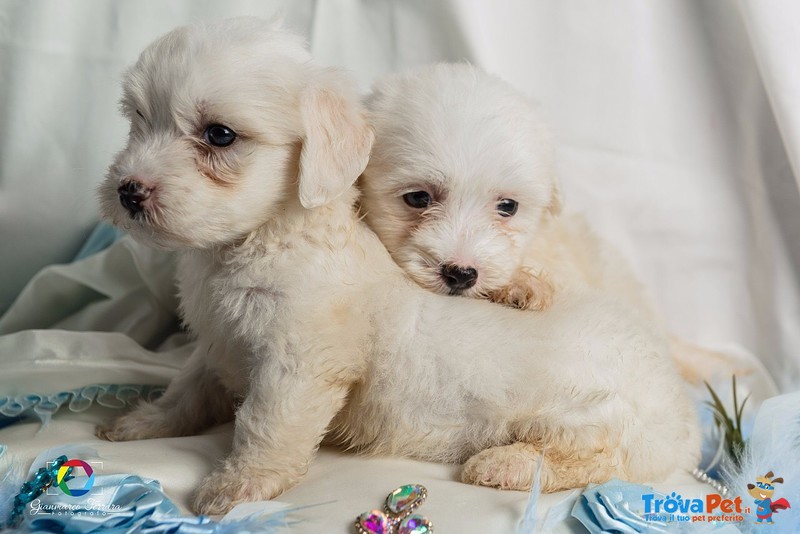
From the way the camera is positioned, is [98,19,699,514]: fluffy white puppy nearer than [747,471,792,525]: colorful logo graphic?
Yes

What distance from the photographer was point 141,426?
9.06ft

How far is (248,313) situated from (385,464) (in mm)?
634

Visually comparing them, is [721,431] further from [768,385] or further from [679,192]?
[679,192]

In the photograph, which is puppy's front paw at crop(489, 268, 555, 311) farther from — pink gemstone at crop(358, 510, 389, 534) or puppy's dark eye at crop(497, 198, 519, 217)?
pink gemstone at crop(358, 510, 389, 534)

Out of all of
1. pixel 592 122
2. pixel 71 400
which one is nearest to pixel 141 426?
pixel 71 400

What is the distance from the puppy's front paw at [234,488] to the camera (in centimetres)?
217

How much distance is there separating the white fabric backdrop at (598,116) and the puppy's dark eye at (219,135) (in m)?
1.69

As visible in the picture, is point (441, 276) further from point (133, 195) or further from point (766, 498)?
point (766, 498)

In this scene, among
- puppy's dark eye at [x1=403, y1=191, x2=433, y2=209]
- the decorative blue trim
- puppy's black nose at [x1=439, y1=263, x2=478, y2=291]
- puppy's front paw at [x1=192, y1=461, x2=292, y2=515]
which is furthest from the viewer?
the decorative blue trim

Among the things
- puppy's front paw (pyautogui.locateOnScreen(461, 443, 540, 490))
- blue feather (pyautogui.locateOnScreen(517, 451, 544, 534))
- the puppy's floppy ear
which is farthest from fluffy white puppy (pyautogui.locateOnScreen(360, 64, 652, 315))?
blue feather (pyautogui.locateOnScreen(517, 451, 544, 534))

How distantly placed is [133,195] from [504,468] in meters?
1.30

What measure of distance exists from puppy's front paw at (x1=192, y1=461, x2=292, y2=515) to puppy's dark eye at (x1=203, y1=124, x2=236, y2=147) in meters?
0.91

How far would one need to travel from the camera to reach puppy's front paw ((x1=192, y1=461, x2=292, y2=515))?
7.13 feet

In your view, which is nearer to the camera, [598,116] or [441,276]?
[441,276]
